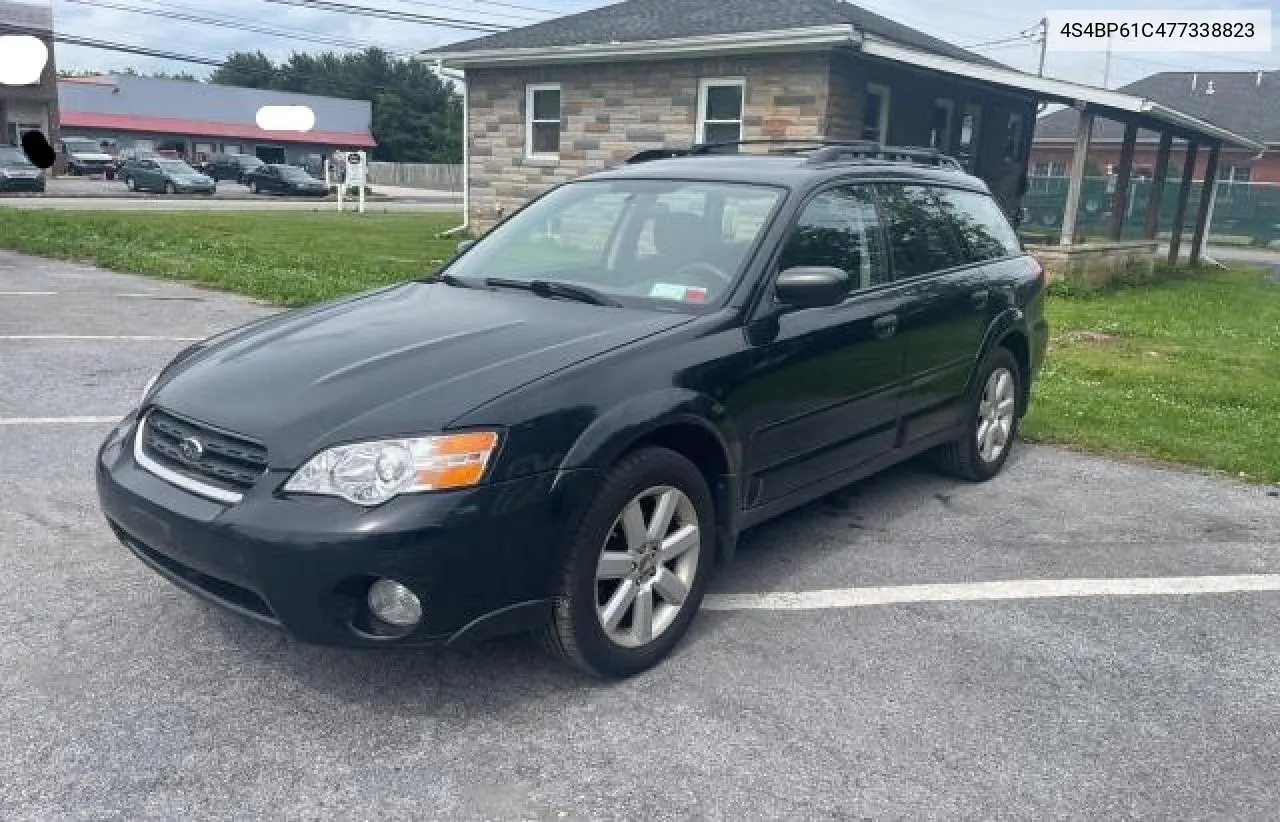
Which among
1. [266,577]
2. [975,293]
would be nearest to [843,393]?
[975,293]

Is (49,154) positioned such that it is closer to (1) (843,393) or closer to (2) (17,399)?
(2) (17,399)

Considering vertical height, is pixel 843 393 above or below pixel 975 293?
below

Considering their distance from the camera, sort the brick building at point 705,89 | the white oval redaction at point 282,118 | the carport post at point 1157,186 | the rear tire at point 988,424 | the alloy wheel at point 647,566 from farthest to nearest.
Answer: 1. the white oval redaction at point 282,118
2. the carport post at point 1157,186
3. the brick building at point 705,89
4. the rear tire at point 988,424
5. the alloy wheel at point 647,566

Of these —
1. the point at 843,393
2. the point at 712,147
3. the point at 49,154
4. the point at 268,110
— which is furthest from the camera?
the point at 268,110

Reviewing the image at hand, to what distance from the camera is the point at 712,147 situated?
5504mm

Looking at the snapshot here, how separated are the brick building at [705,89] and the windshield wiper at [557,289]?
1074cm

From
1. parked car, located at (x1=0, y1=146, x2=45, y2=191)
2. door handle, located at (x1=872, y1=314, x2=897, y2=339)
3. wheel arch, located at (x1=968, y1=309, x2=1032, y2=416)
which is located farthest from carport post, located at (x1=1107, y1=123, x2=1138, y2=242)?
parked car, located at (x1=0, y1=146, x2=45, y2=191)

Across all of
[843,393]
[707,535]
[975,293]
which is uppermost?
[975,293]

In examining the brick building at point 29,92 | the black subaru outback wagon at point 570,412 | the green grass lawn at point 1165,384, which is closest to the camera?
the black subaru outback wagon at point 570,412

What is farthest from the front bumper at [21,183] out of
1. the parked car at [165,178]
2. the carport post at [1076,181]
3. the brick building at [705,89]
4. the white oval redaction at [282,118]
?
the white oval redaction at [282,118]

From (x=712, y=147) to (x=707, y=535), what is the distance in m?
2.66

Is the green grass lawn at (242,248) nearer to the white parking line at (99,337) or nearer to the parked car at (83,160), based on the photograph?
the white parking line at (99,337)

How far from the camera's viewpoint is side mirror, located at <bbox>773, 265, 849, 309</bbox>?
3.70m

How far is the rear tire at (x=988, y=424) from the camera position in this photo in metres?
5.41
